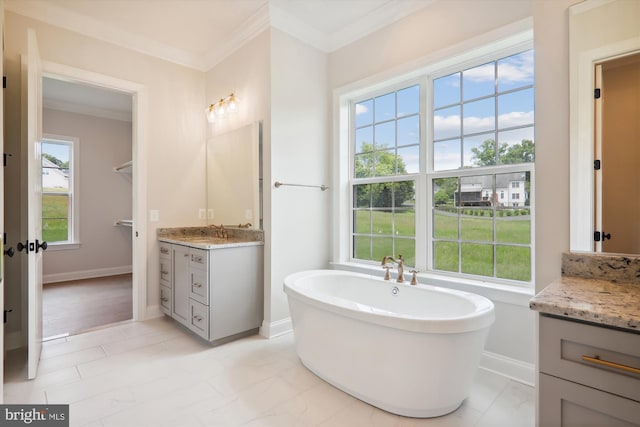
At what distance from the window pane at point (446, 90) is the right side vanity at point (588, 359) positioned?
1860 millimetres

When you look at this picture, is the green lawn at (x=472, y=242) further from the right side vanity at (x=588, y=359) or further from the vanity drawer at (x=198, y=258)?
the vanity drawer at (x=198, y=258)

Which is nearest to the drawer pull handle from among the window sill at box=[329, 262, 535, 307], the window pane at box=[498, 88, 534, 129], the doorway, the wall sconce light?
the window sill at box=[329, 262, 535, 307]

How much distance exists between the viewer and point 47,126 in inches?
188

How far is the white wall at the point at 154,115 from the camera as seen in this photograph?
8.32ft

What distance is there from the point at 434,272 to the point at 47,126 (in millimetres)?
5863

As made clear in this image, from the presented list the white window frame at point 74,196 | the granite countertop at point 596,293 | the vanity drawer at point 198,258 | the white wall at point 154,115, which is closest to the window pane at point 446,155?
the granite countertop at point 596,293

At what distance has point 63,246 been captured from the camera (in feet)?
16.2

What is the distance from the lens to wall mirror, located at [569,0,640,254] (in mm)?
1321

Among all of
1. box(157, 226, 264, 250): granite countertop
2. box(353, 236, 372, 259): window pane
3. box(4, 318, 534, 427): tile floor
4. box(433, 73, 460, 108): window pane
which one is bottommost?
box(4, 318, 534, 427): tile floor

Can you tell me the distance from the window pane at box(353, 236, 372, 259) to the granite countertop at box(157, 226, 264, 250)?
964 millimetres

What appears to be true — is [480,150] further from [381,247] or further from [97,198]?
[97,198]

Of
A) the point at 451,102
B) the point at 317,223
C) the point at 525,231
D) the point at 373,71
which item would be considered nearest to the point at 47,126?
the point at 317,223

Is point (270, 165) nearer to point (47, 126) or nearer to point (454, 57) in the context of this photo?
point (454, 57)

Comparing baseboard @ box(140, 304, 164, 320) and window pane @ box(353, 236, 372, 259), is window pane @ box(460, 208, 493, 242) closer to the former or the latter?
window pane @ box(353, 236, 372, 259)
